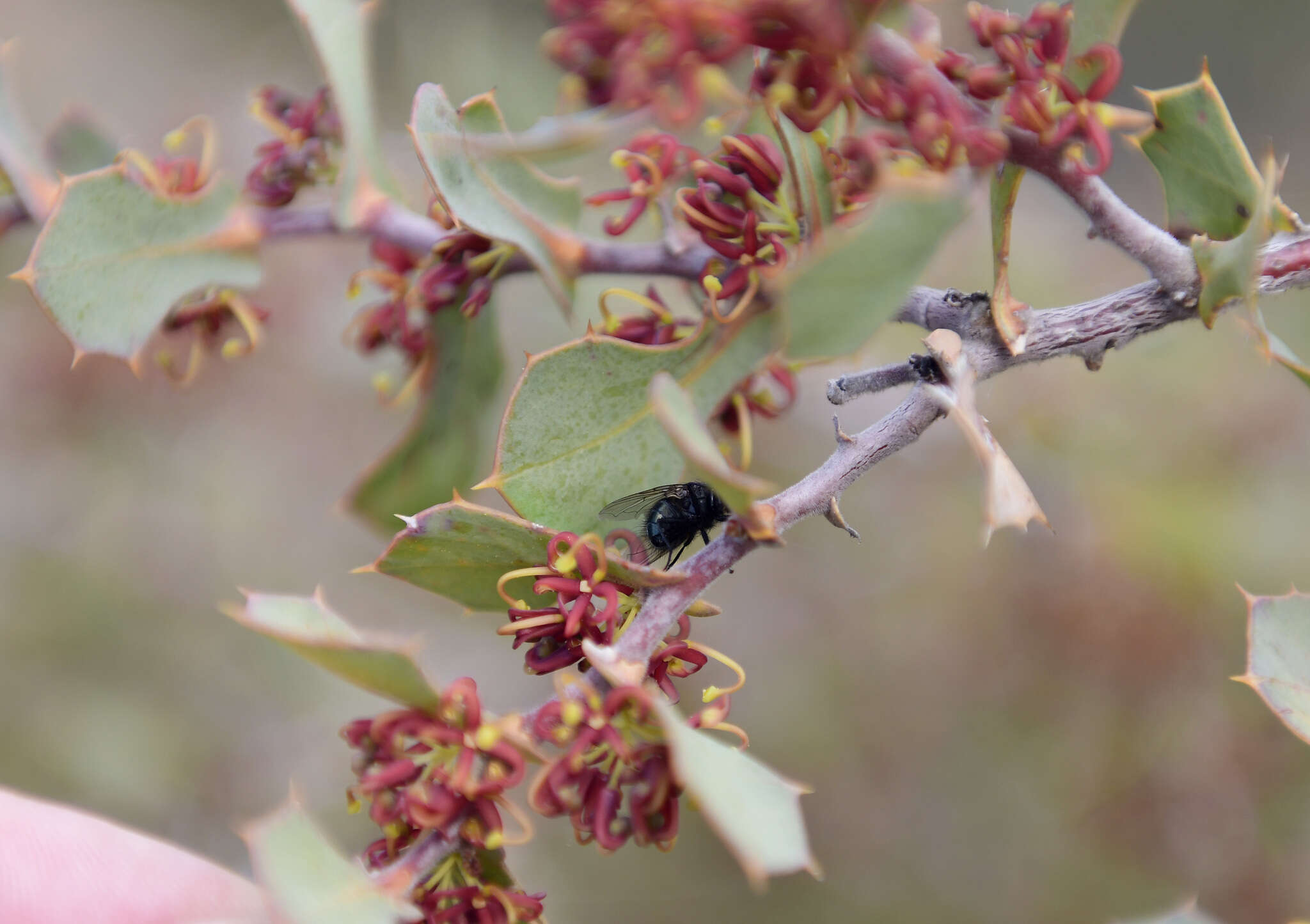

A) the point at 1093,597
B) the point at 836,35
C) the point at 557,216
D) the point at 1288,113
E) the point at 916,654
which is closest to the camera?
the point at 836,35

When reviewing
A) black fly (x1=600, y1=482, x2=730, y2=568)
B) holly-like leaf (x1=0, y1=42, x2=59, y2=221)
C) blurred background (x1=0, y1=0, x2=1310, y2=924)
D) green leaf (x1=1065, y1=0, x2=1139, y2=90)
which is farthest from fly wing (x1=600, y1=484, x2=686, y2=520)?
blurred background (x1=0, y1=0, x2=1310, y2=924)

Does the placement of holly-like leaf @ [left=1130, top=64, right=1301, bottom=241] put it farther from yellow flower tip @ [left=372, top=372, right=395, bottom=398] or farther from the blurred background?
the blurred background

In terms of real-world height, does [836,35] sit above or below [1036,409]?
above

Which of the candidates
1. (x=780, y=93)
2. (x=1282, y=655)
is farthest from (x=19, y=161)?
(x=1282, y=655)

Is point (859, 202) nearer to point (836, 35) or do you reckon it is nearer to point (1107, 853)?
point (836, 35)

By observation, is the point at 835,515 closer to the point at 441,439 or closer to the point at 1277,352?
the point at 1277,352

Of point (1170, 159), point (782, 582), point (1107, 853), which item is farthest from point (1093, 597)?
point (1170, 159)

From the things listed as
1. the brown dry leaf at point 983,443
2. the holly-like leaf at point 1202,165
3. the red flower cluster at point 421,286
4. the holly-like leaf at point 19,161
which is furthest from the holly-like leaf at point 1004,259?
the holly-like leaf at point 19,161
